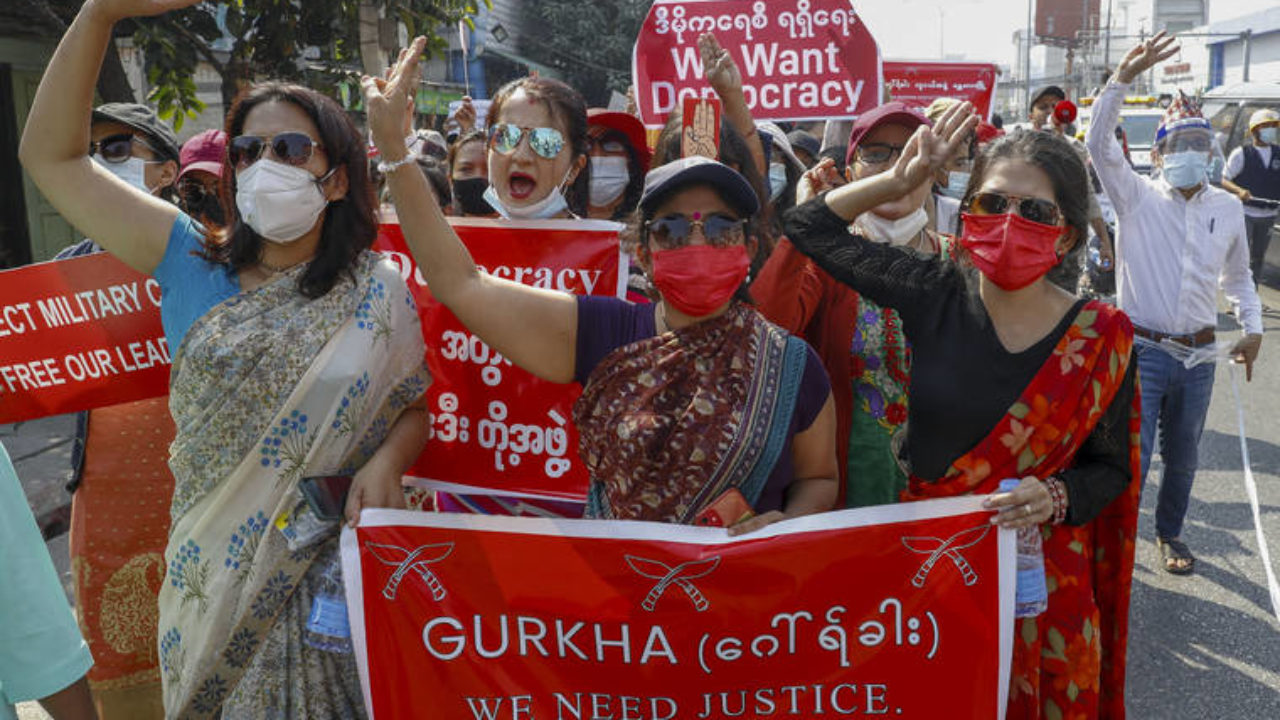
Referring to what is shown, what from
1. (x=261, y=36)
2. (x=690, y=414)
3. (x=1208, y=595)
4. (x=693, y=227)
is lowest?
(x=1208, y=595)

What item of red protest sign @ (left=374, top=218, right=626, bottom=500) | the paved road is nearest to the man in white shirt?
the paved road

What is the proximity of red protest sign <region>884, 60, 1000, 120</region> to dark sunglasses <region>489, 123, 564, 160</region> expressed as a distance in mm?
5933

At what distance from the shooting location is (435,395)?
9.69ft

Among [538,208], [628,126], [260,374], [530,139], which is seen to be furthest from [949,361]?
[628,126]

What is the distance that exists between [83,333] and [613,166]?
1688 mm

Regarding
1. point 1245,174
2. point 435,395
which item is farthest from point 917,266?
point 1245,174

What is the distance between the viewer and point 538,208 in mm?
3086

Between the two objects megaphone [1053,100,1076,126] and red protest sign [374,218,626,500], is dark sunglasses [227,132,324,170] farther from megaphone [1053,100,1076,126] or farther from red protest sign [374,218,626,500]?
megaphone [1053,100,1076,126]

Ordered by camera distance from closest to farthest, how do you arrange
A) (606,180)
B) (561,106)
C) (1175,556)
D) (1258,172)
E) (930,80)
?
(561,106)
(606,180)
(1175,556)
(930,80)
(1258,172)

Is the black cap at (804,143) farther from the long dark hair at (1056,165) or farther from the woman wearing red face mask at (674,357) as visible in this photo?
the woman wearing red face mask at (674,357)

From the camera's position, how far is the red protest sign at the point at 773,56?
4.57 metres

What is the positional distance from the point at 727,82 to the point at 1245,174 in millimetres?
13002

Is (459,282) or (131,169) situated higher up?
(131,169)

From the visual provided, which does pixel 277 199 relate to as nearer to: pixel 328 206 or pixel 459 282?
pixel 328 206
